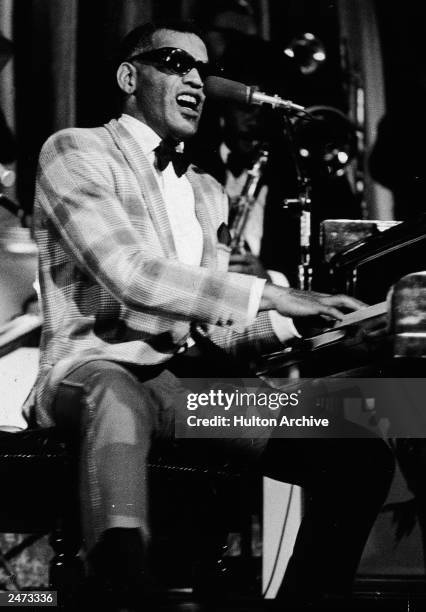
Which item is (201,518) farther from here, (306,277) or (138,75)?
(138,75)

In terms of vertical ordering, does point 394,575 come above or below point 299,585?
below

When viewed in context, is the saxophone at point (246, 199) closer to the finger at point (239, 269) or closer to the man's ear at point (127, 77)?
the finger at point (239, 269)

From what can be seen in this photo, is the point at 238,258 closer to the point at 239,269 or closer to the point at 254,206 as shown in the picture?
the point at 239,269

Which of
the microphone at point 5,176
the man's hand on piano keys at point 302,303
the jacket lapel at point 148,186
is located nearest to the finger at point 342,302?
the man's hand on piano keys at point 302,303

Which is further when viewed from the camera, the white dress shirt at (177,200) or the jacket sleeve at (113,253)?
the white dress shirt at (177,200)

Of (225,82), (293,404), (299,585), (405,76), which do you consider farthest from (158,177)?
(405,76)

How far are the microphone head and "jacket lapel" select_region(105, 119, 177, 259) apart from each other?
23 cm

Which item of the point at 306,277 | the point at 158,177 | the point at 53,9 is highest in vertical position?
the point at 53,9

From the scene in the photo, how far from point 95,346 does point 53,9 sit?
1.59 m

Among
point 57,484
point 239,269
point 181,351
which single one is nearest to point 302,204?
point 239,269

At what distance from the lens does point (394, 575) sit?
88.7 inches

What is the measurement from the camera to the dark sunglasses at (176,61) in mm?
1728

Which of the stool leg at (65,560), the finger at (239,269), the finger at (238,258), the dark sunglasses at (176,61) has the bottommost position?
the stool leg at (65,560)

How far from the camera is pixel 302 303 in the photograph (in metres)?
1.33
